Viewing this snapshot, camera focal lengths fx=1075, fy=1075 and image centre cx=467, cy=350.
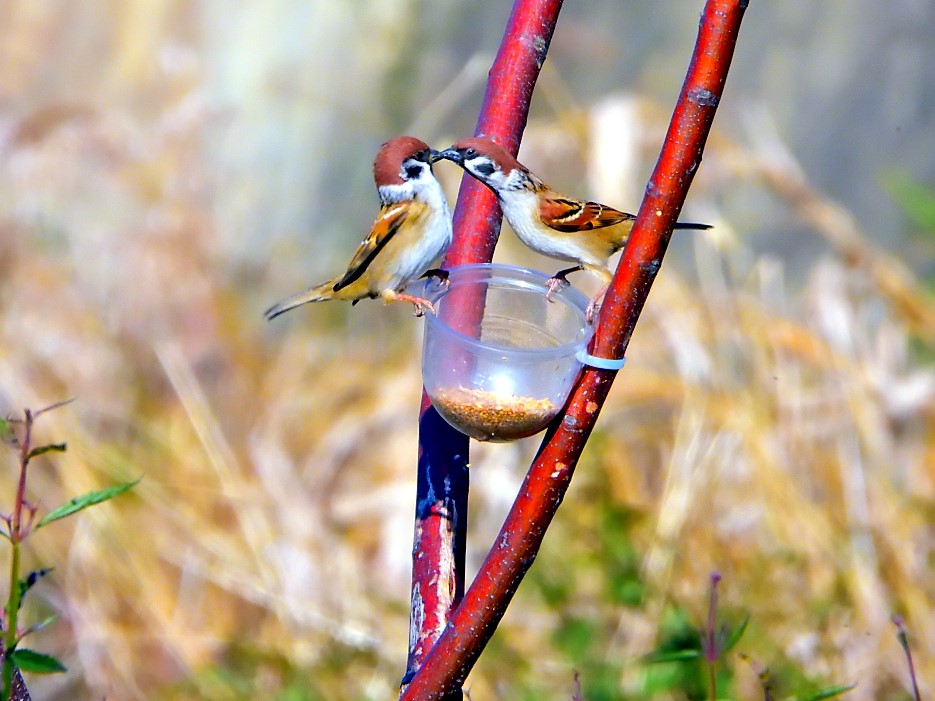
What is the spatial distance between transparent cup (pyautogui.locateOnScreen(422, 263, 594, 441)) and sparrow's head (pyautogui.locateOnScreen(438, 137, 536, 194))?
0.55 ft

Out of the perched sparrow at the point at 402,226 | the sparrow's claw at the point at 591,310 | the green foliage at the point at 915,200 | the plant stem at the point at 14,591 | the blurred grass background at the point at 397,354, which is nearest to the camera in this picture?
the plant stem at the point at 14,591

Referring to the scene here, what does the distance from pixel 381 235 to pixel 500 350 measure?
0.65 m

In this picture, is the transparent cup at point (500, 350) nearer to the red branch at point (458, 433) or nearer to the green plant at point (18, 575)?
the red branch at point (458, 433)

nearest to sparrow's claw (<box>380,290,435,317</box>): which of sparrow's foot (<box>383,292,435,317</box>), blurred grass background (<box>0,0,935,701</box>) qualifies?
sparrow's foot (<box>383,292,435,317</box>)

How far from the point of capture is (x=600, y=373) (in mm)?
1358

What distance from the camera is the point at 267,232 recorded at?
19.5ft

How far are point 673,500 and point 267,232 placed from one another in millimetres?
3047

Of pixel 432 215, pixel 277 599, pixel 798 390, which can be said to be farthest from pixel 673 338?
pixel 432 215

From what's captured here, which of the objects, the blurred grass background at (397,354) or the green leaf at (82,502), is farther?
the blurred grass background at (397,354)

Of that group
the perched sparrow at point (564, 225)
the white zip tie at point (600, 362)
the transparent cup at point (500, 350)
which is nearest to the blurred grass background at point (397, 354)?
the perched sparrow at point (564, 225)

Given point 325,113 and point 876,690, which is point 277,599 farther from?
point 325,113

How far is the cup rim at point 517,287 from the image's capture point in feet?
4.93

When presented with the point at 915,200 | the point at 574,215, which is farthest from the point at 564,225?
the point at 915,200

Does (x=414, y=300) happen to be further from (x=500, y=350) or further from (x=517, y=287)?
(x=500, y=350)
